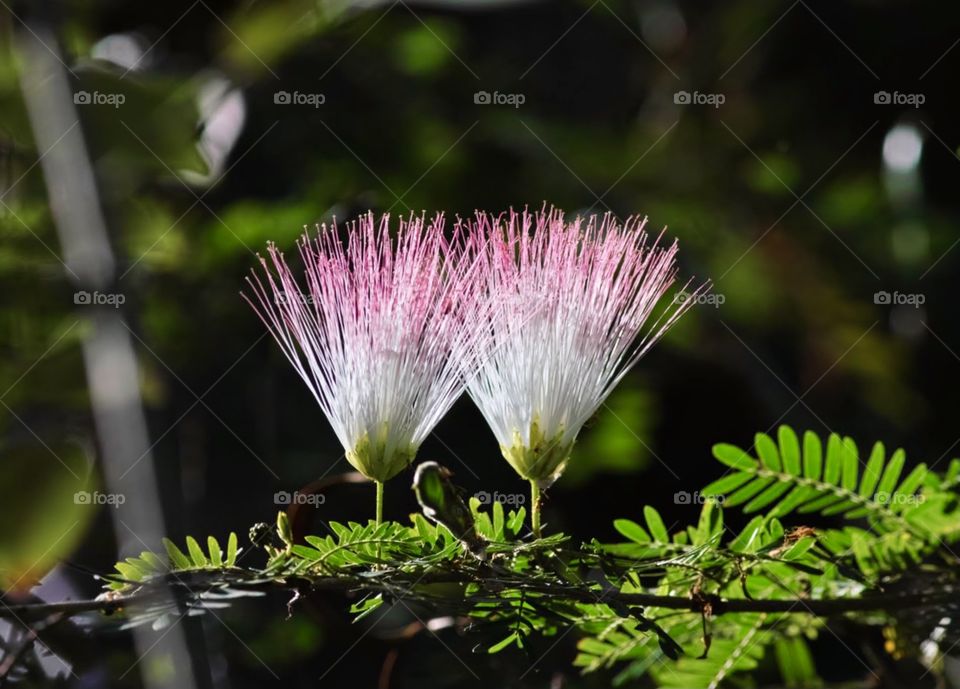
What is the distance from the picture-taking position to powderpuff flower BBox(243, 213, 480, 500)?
0.49 m

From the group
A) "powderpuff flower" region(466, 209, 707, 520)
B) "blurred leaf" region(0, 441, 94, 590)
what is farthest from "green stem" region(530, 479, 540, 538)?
"blurred leaf" region(0, 441, 94, 590)

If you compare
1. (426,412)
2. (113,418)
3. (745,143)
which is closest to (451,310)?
(426,412)

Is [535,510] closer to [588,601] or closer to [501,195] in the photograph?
[588,601]

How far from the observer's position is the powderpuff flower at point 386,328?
1.60 feet

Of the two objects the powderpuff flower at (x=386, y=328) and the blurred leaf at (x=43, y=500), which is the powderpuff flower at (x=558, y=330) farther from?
the blurred leaf at (x=43, y=500)

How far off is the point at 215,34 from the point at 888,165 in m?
0.92

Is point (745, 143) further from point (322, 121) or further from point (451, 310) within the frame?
point (451, 310)

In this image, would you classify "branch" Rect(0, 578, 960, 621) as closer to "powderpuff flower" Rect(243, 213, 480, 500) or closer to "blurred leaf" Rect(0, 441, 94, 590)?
"powderpuff flower" Rect(243, 213, 480, 500)

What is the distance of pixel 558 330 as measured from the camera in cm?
52

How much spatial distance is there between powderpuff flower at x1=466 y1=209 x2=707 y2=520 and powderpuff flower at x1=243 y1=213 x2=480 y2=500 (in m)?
0.02

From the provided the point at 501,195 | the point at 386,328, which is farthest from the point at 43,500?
the point at 501,195

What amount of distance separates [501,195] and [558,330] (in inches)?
35.9

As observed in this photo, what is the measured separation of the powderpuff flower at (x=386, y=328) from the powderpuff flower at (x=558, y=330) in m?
0.02

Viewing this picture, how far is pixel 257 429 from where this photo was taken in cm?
127
